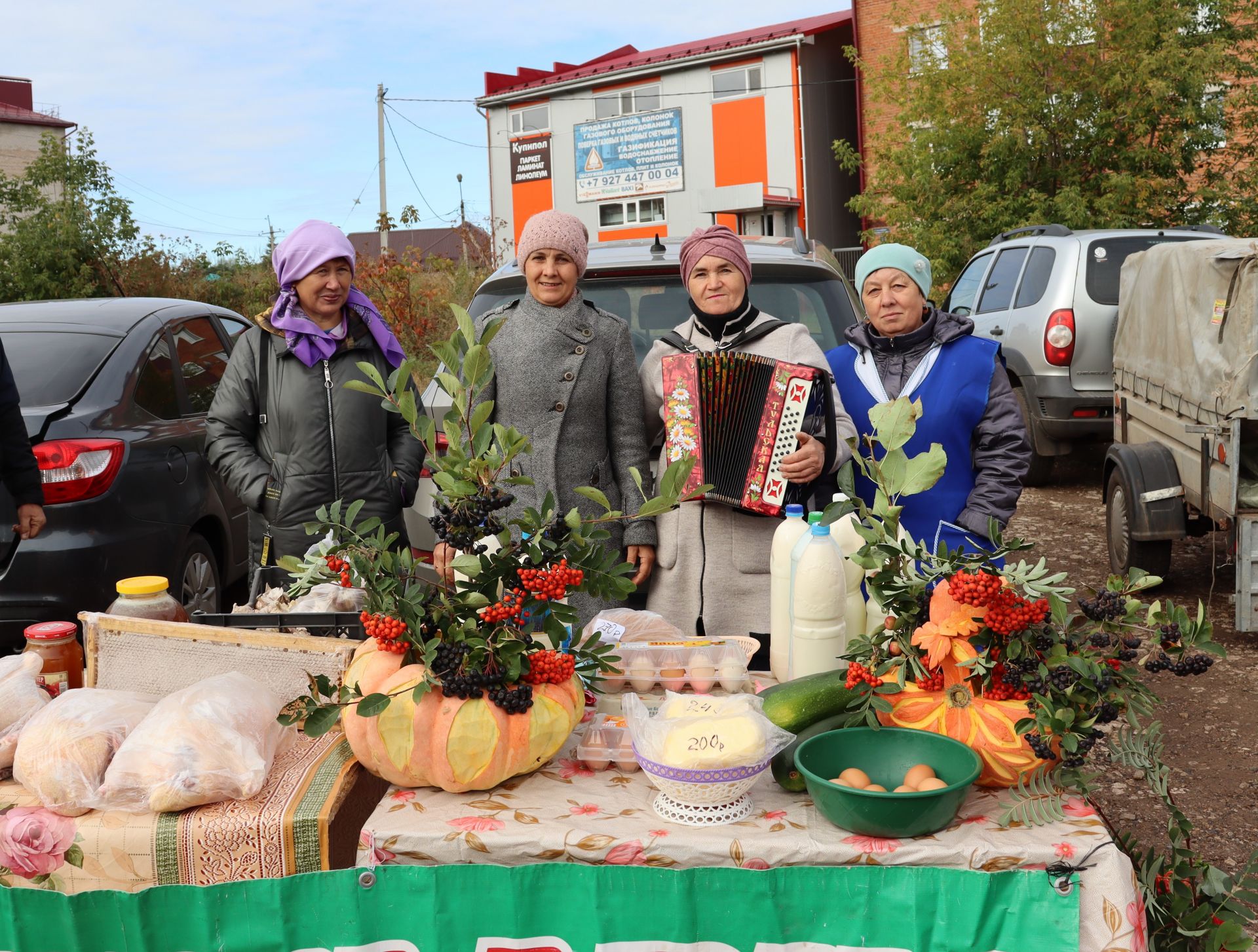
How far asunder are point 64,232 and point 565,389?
18.3 m

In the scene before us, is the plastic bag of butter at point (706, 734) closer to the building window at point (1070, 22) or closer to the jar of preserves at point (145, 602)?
the jar of preserves at point (145, 602)

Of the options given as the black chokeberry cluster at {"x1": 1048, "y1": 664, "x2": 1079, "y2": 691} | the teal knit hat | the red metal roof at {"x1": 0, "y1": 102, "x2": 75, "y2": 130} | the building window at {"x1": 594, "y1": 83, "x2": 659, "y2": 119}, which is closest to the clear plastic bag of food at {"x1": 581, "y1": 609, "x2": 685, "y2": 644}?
the black chokeberry cluster at {"x1": 1048, "y1": 664, "x2": 1079, "y2": 691}

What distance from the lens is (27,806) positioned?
6.77ft

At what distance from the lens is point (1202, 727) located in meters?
4.90

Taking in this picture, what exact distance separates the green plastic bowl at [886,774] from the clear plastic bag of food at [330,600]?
4.07 feet

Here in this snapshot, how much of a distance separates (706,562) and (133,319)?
11.8 ft

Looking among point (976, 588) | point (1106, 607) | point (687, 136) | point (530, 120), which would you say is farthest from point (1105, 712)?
point (530, 120)

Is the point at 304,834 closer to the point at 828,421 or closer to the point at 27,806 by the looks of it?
the point at 27,806

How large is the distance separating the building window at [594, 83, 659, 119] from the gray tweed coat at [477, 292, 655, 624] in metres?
30.7

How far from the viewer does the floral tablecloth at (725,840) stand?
5.83 feet

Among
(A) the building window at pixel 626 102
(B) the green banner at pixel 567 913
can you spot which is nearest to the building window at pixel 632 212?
(A) the building window at pixel 626 102

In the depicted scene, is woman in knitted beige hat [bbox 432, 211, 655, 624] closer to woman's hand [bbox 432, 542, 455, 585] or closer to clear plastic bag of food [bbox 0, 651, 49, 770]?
woman's hand [bbox 432, 542, 455, 585]

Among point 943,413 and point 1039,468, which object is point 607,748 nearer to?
point 943,413

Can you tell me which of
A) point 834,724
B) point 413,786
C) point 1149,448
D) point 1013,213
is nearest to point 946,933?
point 834,724
